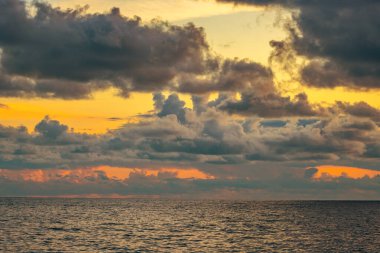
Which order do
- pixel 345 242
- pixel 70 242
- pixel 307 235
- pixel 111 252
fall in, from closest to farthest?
pixel 111 252 < pixel 70 242 < pixel 345 242 < pixel 307 235

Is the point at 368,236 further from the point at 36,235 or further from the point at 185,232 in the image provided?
the point at 36,235

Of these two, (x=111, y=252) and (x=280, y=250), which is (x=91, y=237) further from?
(x=280, y=250)

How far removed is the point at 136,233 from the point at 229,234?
21861 millimetres

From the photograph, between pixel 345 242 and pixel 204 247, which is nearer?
pixel 204 247

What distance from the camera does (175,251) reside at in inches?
3829

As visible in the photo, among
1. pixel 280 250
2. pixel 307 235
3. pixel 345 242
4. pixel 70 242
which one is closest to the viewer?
pixel 280 250

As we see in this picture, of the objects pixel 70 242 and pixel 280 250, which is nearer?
pixel 280 250

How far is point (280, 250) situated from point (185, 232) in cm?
3909

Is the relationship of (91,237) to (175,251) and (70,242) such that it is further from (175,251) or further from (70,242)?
(175,251)

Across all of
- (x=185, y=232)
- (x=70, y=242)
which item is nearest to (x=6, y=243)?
(x=70, y=242)

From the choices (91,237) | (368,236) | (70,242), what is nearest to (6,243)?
(70,242)

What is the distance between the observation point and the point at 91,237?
11931cm

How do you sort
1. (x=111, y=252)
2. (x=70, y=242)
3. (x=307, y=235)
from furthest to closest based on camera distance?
(x=307, y=235), (x=70, y=242), (x=111, y=252)

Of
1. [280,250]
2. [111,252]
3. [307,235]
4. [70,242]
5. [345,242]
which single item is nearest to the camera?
[111,252]
